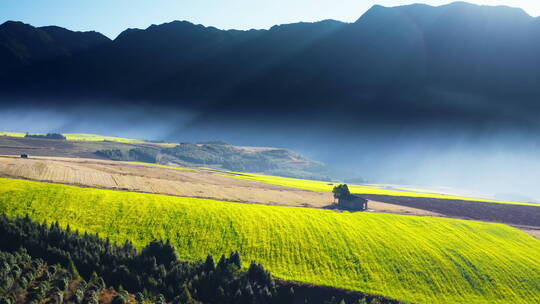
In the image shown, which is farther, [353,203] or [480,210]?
[480,210]

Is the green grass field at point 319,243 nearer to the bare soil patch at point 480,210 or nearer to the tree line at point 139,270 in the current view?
the tree line at point 139,270

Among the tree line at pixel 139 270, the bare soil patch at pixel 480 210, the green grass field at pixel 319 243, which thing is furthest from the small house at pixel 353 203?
the tree line at pixel 139 270

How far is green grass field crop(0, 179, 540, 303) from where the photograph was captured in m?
49.7

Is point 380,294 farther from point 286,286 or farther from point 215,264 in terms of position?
point 215,264

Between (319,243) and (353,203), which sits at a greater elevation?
(353,203)

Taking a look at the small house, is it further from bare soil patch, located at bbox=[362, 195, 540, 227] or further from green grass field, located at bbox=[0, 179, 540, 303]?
bare soil patch, located at bbox=[362, 195, 540, 227]

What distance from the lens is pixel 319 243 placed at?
190 ft

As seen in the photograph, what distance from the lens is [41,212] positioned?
174 feet

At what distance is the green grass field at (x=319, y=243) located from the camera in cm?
4966

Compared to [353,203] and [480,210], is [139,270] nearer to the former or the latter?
[353,203]

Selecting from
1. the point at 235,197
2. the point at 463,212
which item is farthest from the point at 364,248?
the point at 463,212

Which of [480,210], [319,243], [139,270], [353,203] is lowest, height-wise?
[139,270]

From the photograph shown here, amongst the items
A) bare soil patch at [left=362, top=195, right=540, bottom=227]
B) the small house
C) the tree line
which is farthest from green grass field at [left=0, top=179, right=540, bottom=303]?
bare soil patch at [left=362, top=195, right=540, bottom=227]

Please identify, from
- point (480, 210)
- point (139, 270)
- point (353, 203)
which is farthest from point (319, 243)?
point (480, 210)
